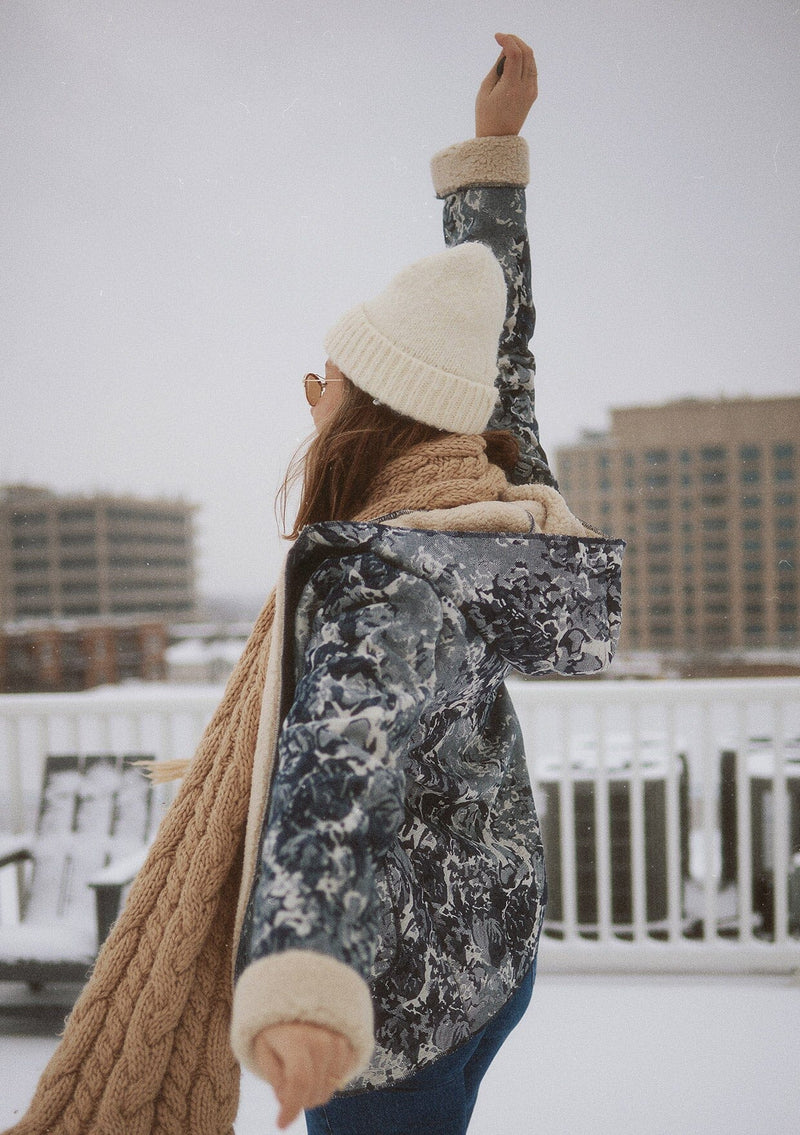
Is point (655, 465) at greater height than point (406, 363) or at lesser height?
greater

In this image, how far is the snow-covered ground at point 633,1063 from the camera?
5.68ft

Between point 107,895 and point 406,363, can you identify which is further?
point 107,895

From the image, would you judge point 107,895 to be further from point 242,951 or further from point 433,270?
point 433,270

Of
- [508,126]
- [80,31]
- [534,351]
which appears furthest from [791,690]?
[80,31]

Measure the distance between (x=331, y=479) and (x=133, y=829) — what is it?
2297 mm

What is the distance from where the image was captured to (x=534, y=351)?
3.08ft

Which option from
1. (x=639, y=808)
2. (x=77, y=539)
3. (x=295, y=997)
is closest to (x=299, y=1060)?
(x=295, y=997)

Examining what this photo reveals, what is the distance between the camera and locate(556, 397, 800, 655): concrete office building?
32.4m

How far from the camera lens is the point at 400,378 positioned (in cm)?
64

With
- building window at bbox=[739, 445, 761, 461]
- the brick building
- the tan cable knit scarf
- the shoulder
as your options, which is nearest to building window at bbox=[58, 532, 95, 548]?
the brick building

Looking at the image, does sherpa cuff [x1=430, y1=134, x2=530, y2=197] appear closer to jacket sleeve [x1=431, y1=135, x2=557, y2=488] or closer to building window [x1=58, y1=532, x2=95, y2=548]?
jacket sleeve [x1=431, y1=135, x2=557, y2=488]

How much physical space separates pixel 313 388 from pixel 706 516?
144 ft

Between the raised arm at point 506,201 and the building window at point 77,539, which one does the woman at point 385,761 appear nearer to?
the raised arm at point 506,201

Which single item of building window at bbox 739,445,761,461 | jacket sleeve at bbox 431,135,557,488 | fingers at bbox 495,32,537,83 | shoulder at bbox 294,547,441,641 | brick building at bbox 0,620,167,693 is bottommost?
brick building at bbox 0,620,167,693
